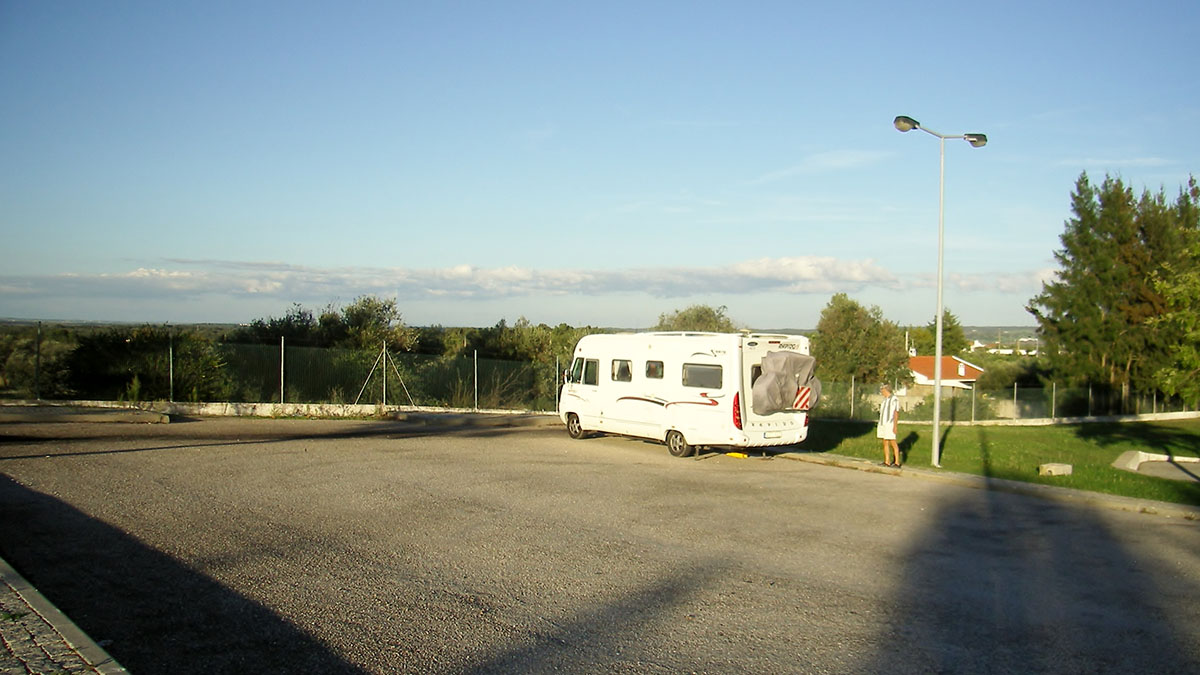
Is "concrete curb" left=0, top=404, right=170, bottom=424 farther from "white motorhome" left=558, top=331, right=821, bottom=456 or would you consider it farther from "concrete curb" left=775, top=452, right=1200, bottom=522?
"concrete curb" left=775, top=452, right=1200, bottom=522

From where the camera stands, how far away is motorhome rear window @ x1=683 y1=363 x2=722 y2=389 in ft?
57.3

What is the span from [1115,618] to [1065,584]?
1.16 metres

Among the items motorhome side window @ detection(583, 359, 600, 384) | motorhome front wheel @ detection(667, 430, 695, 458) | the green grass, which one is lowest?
the green grass

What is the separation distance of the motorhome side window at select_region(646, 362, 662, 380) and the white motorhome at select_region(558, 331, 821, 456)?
2 cm

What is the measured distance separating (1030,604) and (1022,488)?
783 centimetres

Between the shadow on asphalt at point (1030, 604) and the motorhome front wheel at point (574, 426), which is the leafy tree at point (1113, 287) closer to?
the motorhome front wheel at point (574, 426)

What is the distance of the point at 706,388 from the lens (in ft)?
57.8

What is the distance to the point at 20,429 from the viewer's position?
18047 millimetres

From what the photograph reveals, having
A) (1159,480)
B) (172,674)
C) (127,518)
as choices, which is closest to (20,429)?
(127,518)

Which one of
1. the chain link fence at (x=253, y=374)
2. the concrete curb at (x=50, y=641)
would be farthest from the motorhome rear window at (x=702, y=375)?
the concrete curb at (x=50, y=641)

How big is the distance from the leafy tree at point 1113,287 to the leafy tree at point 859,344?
10870mm

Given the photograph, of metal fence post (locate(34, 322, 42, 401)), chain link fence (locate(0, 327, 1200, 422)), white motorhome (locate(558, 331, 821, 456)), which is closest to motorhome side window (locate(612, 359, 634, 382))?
white motorhome (locate(558, 331, 821, 456))

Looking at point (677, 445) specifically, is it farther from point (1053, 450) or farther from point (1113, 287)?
point (1113, 287)

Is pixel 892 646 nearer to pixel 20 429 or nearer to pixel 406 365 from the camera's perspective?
pixel 20 429
